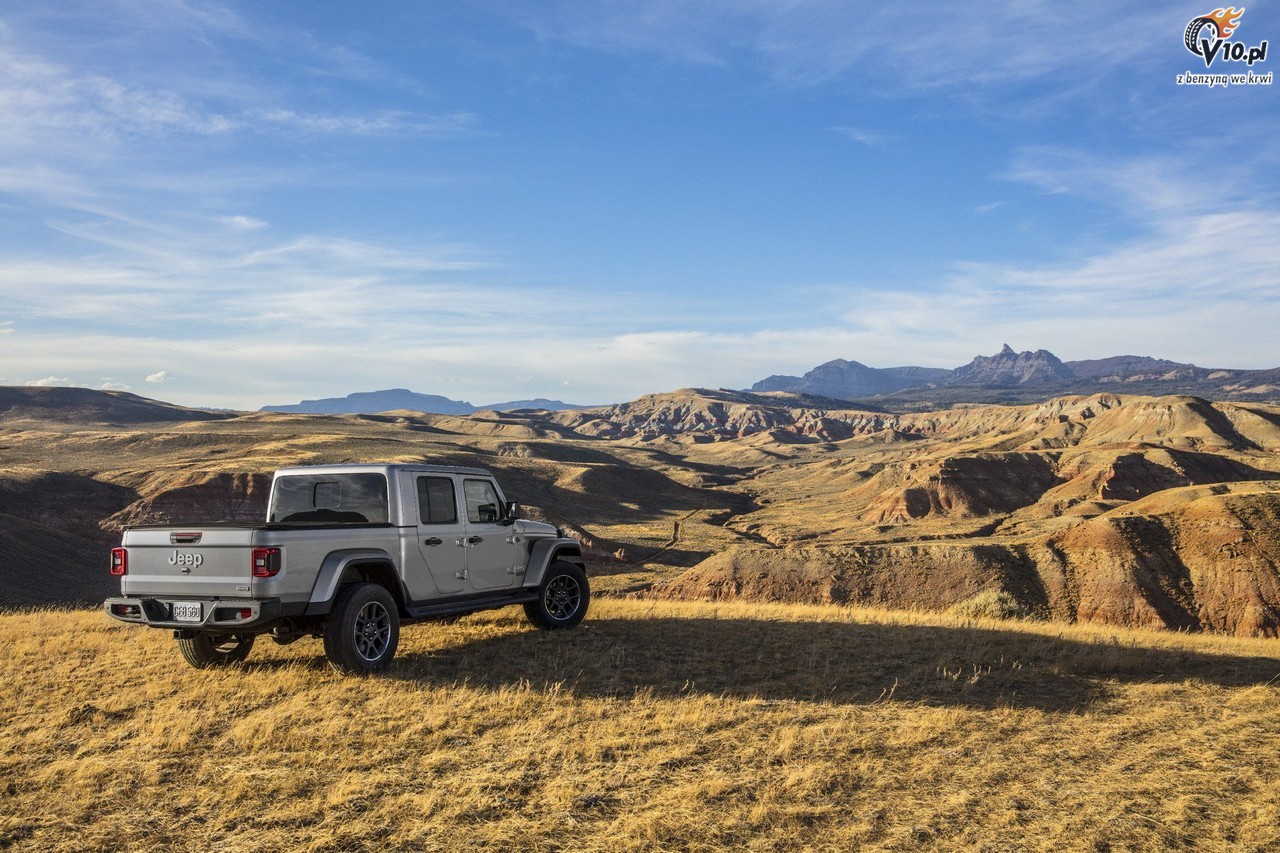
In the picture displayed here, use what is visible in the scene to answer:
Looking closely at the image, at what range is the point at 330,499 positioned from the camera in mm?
10312

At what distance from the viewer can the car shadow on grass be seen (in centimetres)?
926

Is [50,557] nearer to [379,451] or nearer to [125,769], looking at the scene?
[379,451]

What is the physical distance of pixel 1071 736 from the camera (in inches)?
311

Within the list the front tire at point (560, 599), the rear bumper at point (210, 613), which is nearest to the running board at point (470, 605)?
the front tire at point (560, 599)

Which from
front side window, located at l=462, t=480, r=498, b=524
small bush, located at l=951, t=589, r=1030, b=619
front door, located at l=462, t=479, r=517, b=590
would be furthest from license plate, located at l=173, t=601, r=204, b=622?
small bush, located at l=951, t=589, r=1030, b=619

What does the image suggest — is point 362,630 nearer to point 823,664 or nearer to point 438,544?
point 438,544

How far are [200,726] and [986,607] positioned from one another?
21.6 m

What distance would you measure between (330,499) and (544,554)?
3.03 metres

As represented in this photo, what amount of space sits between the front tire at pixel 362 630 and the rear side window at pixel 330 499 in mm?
965

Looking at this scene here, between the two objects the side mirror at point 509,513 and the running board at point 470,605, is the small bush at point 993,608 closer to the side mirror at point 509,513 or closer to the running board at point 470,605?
the running board at point 470,605

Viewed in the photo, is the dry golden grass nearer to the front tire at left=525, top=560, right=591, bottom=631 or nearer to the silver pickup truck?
the front tire at left=525, top=560, right=591, bottom=631

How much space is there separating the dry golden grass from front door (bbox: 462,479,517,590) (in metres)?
0.89

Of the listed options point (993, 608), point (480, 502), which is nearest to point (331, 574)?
point (480, 502)

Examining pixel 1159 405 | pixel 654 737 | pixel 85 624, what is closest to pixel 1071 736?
pixel 654 737
